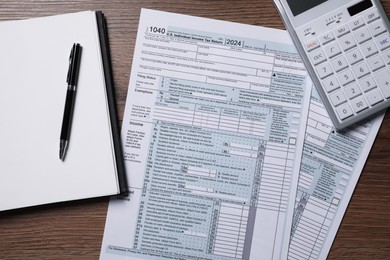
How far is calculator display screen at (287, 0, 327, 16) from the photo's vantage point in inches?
24.6

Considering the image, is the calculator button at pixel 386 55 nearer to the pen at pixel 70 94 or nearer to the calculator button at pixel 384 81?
the calculator button at pixel 384 81

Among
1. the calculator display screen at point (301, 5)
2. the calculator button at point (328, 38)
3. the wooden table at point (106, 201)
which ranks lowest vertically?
the wooden table at point (106, 201)

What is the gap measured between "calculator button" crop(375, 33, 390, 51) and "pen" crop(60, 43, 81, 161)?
1.28ft

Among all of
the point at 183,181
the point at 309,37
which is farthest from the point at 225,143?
the point at 309,37

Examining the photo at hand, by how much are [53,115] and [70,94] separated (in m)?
0.04

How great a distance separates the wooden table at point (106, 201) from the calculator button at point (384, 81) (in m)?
0.04

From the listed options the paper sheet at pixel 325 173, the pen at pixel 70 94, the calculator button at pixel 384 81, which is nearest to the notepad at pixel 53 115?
the pen at pixel 70 94

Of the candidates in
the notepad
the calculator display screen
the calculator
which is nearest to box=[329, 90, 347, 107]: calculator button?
the calculator

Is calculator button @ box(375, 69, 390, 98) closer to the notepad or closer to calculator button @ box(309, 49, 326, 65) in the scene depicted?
calculator button @ box(309, 49, 326, 65)

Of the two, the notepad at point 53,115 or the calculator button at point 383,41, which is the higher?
the calculator button at point 383,41

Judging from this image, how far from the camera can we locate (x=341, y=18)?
0.62 metres

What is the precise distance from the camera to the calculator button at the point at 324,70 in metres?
0.62

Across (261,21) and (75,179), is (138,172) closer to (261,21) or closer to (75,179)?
(75,179)

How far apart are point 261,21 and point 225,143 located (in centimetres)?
17
